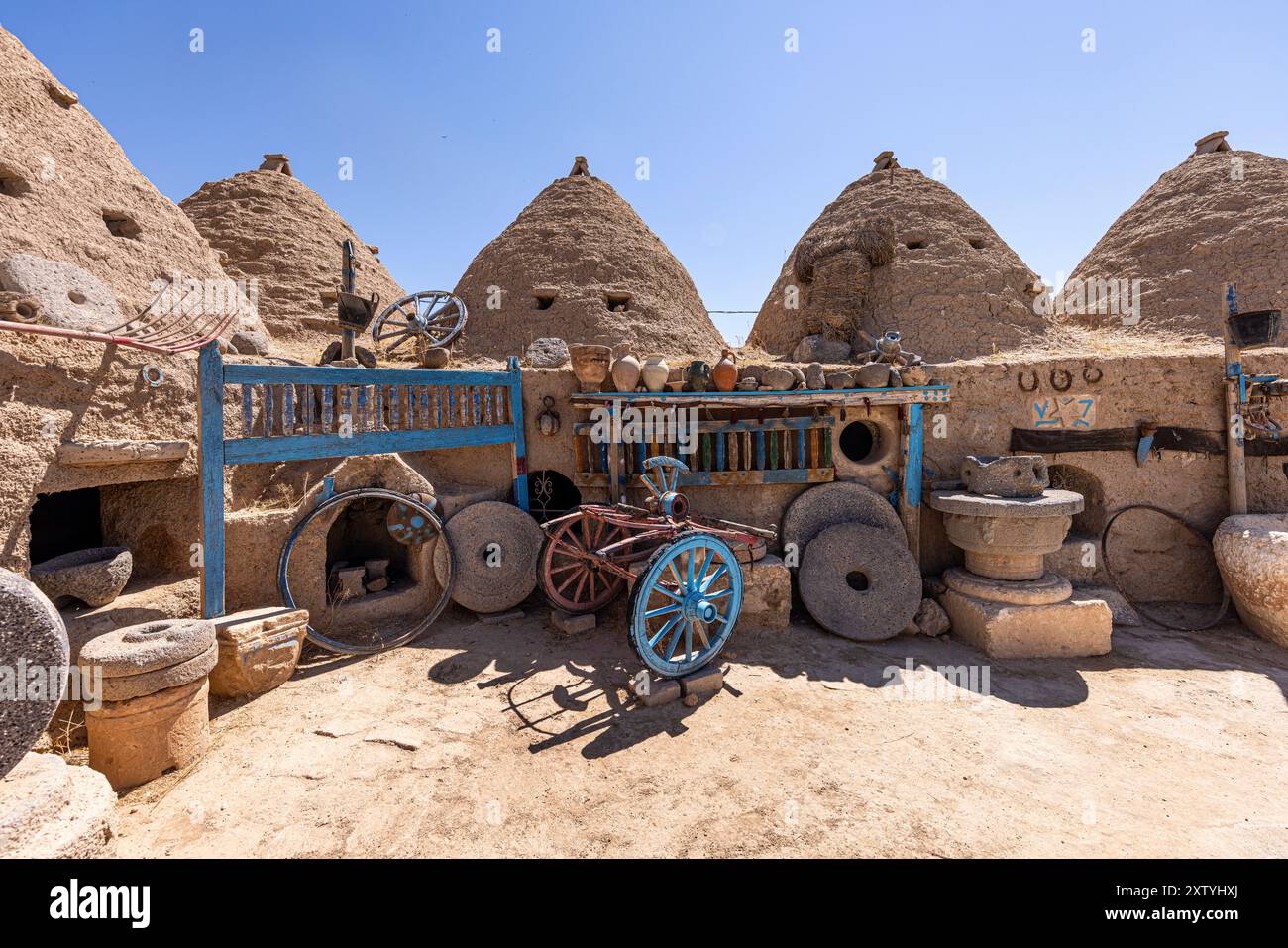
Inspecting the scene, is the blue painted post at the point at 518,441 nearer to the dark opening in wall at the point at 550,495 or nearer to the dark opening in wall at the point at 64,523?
the dark opening in wall at the point at 550,495

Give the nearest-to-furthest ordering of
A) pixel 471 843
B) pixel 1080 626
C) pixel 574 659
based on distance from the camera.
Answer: pixel 471 843 < pixel 574 659 < pixel 1080 626

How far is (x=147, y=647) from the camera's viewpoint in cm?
346

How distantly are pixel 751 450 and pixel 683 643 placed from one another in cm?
250

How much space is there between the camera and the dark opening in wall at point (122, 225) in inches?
398

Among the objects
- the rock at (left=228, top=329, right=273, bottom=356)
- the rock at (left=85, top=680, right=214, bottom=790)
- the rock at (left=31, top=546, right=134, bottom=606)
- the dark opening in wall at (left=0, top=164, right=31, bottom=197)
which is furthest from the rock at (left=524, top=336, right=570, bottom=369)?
the dark opening in wall at (left=0, top=164, right=31, bottom=197)

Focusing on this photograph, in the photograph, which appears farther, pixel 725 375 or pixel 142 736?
pixel 725 375

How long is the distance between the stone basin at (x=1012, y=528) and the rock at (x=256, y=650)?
6.72m

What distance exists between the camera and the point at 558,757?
12.4 feet

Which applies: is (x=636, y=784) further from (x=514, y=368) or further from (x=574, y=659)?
(x=514, y=368)

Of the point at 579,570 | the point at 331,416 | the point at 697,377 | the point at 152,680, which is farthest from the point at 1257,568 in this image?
the point at 152,680

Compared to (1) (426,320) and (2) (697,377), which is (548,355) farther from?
(2) (697,377)

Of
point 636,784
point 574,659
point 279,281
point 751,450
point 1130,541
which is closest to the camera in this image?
point 636,784

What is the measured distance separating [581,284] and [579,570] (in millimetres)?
9884

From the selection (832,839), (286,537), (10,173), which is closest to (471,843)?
(832,839)
